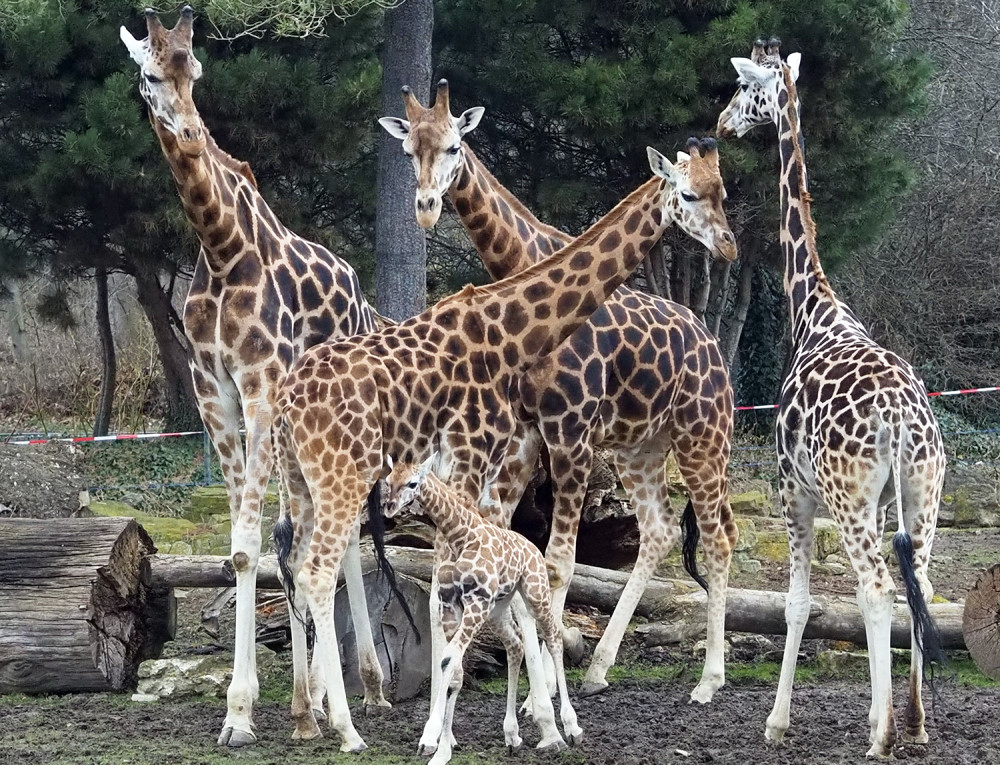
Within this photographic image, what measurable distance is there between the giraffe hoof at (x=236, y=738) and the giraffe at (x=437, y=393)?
550 mm

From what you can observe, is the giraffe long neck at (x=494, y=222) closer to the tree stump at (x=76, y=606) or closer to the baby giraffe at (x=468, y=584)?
the baby giraffe at (x=468, y=584)

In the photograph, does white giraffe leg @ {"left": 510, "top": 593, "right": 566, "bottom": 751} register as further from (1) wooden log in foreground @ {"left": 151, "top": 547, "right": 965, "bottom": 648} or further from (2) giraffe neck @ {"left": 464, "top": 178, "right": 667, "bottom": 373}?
(1) wooden log in foreground @ {"left": 151, "top": 547, "right": 965, "bottom": 648}

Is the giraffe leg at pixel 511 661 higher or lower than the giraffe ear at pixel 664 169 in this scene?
lower

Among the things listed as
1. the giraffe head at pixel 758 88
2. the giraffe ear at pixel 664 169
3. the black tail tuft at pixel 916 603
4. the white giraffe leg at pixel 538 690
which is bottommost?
the white giraffe leg at pixel 538 690

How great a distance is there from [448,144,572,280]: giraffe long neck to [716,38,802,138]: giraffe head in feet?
5.38

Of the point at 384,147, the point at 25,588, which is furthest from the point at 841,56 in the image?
the point at 25,588

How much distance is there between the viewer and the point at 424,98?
13859 mm

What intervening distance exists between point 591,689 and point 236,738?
2439mm

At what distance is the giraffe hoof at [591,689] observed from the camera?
8211mm

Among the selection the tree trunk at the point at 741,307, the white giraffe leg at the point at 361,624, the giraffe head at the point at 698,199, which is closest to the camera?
the white giraffe leg at the point at 361,624

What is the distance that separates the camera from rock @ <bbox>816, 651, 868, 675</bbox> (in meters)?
8.84

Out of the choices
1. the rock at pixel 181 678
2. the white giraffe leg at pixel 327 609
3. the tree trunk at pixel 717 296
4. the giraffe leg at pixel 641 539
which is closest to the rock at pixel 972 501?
the tree trunk at pixel 717 296

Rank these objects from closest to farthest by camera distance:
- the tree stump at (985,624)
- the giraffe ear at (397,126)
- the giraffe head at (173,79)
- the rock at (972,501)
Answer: the giraffe head at (173,79) < the tree stump at (985,624) < the giraffe ear at (397,126) < the rock at (972,501)

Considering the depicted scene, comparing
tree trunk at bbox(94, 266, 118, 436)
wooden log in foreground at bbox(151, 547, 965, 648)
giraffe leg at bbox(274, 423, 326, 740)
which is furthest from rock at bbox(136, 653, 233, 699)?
tree trunk at bbox(94, 266, 118, 436)
